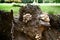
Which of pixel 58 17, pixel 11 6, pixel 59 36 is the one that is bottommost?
pixel 59 36

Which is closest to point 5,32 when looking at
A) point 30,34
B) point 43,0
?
point 30,34

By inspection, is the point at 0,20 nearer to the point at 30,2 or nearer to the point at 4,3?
the point at 4,3

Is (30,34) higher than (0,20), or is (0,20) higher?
(0,20)

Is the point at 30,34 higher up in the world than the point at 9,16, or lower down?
lower down

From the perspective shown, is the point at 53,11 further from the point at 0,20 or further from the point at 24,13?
the point at 0,20

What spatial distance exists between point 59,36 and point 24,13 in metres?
0.42

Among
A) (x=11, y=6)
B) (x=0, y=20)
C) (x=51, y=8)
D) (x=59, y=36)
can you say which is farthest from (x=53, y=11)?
(x=0, y=20)

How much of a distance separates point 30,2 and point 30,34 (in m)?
0.33

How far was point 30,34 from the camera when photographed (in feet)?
5.17

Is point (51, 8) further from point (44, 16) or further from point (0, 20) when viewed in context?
point (0, 20)

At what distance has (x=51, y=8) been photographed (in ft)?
5.57

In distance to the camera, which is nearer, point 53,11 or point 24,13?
point 24,13

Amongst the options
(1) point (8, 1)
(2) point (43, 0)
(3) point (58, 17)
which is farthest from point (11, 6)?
(3) point (58, 17)

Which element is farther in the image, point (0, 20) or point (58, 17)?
point (58, 17)
